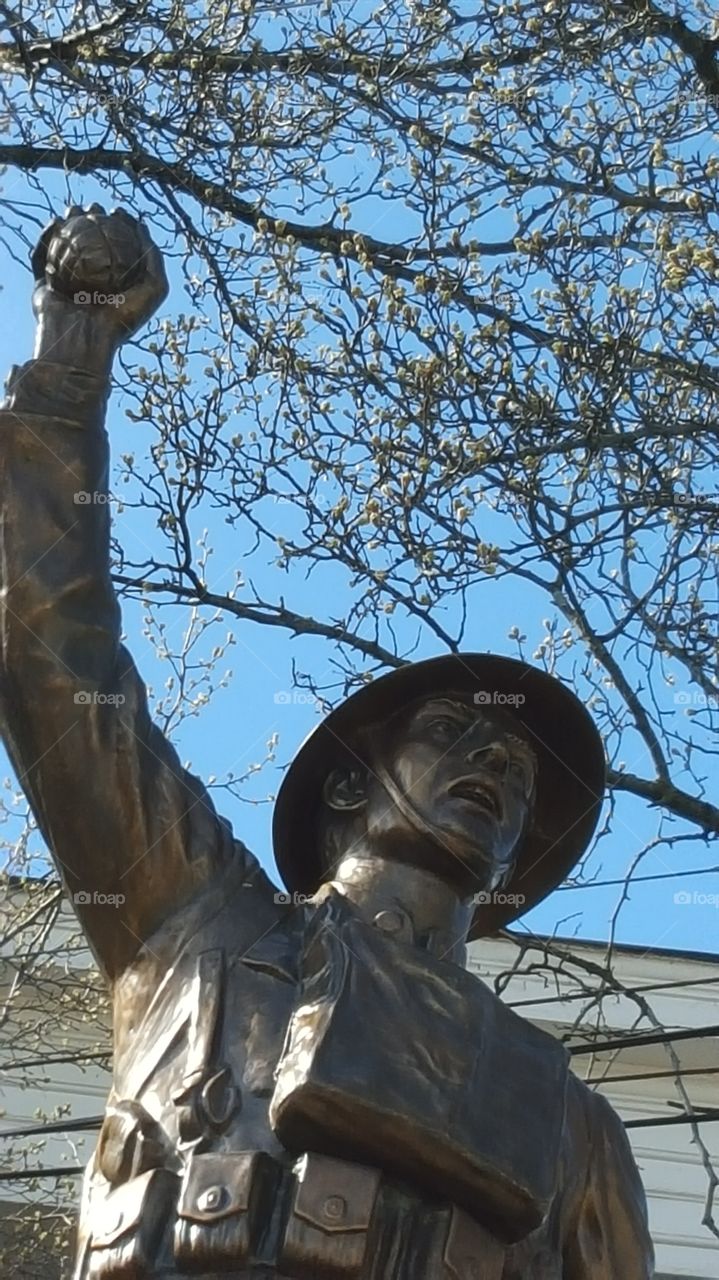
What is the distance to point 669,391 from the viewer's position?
6.80 metres

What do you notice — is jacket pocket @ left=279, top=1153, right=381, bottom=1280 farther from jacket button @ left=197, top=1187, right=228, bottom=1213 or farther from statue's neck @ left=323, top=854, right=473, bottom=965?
statue's neck @ left=323, top=854, right=473, bottom=965

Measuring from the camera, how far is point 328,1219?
3121 millimetres

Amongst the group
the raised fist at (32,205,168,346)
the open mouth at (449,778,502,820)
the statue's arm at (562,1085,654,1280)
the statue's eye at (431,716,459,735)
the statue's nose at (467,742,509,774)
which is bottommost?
the statue's arm at (562,1085,654,1280)

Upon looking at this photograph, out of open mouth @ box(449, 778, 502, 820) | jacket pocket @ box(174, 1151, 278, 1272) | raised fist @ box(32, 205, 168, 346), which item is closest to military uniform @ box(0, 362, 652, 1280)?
jacket pocket @ box(174, 1151, 278, 1272)

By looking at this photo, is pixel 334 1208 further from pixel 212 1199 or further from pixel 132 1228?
pixel 132 1228

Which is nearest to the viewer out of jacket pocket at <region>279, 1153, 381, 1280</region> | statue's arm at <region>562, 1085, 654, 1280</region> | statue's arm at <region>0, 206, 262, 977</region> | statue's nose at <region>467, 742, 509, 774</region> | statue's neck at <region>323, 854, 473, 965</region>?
jacket pocket at <region>279, 1153, 381, 1280</region>

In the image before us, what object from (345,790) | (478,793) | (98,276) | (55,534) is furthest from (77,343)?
(478,793)

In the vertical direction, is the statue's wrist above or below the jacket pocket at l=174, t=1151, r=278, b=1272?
above

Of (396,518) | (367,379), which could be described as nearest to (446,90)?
(367,379)

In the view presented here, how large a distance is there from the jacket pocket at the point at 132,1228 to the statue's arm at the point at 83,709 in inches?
20.6

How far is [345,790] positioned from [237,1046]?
84 cm

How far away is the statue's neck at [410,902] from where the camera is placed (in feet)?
12.4

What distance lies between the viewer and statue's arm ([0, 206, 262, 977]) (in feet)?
11.8

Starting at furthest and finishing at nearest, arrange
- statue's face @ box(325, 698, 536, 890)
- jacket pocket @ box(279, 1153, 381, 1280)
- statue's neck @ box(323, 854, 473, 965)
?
1. statue's face @ box(325, 698, 536, 890)
2. statue's neck @ box(323, 854, 473, 965)
3. jacket pocket @ box(279, 1153, 381, 1280)
